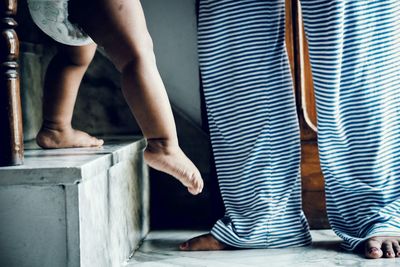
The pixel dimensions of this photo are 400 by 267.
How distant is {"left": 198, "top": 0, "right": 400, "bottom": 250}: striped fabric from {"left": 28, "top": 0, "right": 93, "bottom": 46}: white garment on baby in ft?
1.11

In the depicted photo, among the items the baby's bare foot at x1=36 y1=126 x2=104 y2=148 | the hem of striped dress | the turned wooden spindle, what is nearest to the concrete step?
the turned wooden spindle

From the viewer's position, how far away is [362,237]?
4.33ft

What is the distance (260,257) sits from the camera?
1.30m

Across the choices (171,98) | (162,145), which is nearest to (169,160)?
(162,145)

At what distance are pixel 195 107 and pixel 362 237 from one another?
66cm

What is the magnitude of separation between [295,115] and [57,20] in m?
0.56

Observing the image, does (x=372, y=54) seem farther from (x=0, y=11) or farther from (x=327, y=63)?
(x=0, y=11)

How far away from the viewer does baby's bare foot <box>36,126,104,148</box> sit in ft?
4.33

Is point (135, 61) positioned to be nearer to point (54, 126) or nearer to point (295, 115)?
point (54, 126)

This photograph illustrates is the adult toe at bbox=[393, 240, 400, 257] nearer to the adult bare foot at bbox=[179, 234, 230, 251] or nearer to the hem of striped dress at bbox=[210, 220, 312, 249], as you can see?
the hem of striped dress at bbox=[210, 220, 312, 249]

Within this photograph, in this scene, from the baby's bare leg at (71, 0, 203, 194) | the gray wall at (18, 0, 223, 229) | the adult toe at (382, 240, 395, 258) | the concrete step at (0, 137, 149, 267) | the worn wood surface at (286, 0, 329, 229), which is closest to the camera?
the concrete step at (0, 137, 149, 267)

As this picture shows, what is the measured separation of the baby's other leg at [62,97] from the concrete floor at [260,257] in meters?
0.28

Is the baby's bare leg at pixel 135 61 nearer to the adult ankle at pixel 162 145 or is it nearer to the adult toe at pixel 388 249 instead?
the adult ankle at pixel 162 145

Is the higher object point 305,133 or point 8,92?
point 8,92
